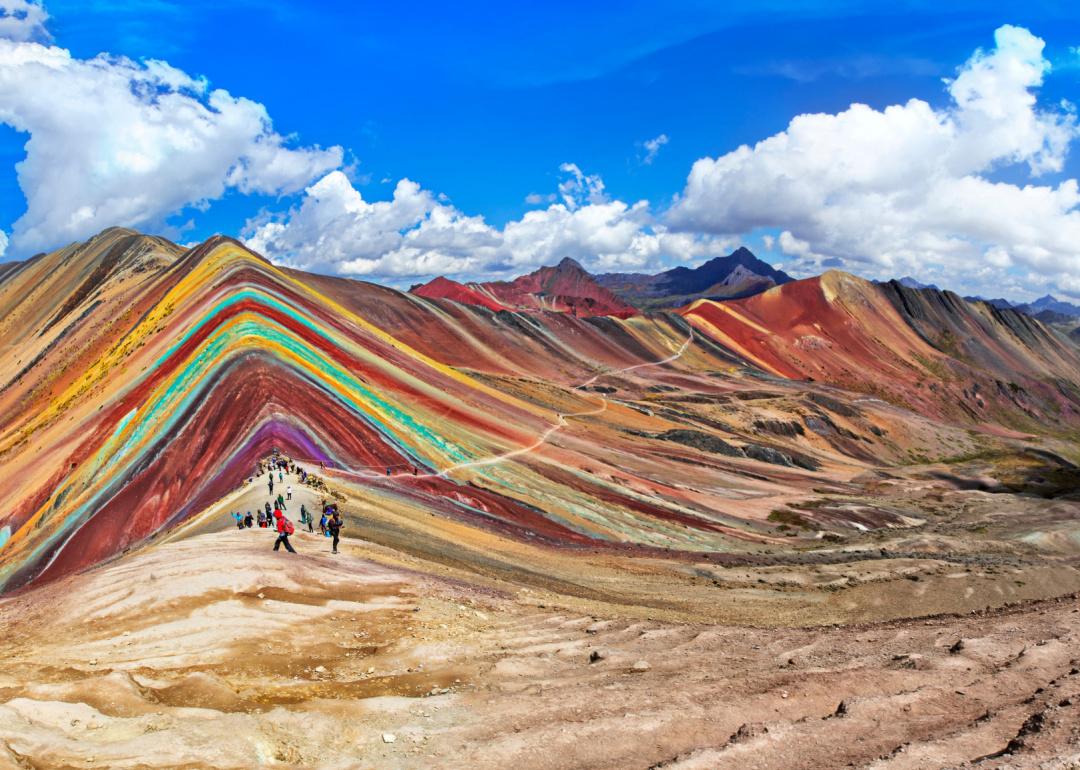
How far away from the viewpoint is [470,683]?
1322 centimetres

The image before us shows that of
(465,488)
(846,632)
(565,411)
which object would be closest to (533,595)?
(846,632)

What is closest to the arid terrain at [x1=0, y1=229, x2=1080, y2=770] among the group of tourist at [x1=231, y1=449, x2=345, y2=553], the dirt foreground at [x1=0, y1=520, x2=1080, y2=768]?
the dirt foreground at [x1=0, y1=520, x2=1080, y2=768]

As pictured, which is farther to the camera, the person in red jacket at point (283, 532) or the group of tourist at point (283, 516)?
the group of tourist at point (283, 516)

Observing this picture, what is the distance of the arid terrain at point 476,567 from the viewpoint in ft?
34.9

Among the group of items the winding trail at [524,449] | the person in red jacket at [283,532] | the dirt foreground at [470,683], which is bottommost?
the dirt foreground at [470,683]

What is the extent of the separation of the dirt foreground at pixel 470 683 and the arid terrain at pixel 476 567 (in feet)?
0.26

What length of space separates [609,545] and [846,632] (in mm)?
20734

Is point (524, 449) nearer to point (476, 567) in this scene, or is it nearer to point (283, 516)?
point (476, 567)

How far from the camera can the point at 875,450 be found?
93.9 m

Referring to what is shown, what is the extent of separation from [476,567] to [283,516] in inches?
300

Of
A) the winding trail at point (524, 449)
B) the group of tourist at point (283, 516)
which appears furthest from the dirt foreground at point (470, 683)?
the winding trail at point (524, 449)

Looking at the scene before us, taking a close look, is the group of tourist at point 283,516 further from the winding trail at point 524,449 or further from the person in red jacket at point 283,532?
the winding trail at point 524,449

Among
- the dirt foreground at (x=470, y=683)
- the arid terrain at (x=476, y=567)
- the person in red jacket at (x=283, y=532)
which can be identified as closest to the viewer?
the dirt foreground at (x=470, y=683)

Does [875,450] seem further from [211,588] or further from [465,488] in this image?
[211,588]
